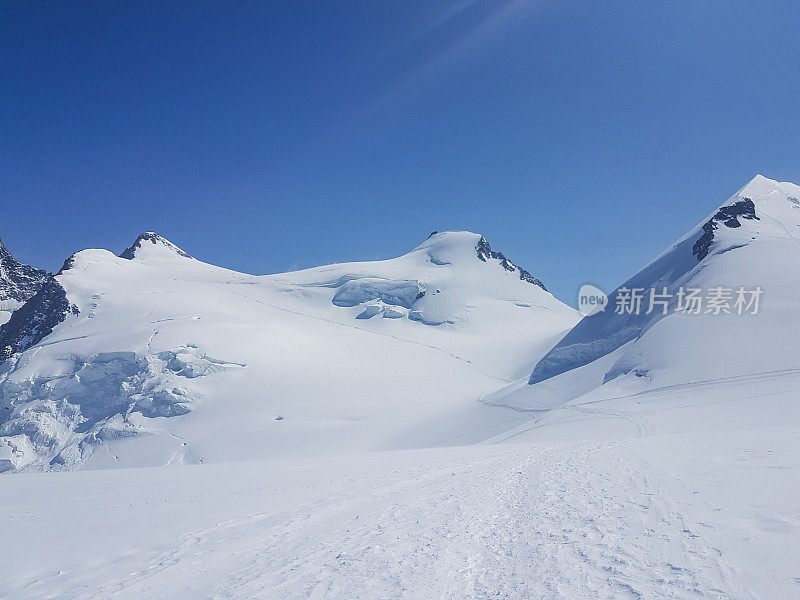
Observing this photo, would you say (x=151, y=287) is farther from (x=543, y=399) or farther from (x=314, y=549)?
(x=314, y=549)

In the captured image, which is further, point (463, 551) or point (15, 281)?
point (15, 281)

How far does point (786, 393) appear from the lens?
21297 millimetres

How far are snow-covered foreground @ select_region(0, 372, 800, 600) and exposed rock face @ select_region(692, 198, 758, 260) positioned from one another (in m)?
38.4

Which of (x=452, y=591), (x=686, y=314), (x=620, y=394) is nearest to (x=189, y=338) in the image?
(x=620, y=394)

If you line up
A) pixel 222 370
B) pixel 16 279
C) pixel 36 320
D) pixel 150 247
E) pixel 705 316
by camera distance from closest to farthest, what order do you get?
pixel 705 316
pixel 222 370
pixel 36 320
pixel 150 247
pixel 16 279

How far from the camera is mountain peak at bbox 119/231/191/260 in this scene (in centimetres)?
12289

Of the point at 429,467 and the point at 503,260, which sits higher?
the point at 503,260

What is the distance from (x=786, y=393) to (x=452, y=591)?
24482 mm

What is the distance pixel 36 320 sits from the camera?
228 feet

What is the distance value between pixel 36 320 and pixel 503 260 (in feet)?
360

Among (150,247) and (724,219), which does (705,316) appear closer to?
(724,219)

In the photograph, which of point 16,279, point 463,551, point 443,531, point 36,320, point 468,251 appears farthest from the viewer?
point 16,279

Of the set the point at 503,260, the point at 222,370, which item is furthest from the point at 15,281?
the point at 503,260

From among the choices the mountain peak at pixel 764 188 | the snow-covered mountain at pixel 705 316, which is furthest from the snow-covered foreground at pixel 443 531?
the mountain peak at pixel 764 188
